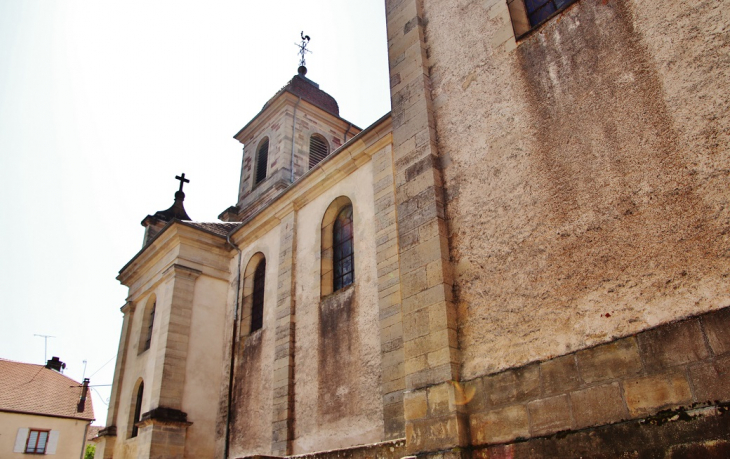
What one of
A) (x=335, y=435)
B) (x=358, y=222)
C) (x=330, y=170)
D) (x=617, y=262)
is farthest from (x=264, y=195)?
(x=617, y=262)

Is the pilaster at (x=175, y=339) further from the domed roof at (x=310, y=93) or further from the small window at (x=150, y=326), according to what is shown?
the domed roof at (x=310, y=93)

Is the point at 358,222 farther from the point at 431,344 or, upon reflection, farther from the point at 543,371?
the point at 543,371

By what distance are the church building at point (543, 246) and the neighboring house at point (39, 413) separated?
66.7ft

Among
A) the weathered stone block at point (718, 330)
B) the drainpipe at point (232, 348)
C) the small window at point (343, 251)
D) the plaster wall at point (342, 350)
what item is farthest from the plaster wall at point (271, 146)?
the weathered stone block at point (718, 330)

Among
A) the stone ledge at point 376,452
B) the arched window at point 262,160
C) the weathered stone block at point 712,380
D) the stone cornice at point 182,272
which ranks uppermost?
the arched window at point 262,160

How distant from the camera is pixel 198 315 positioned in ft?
43.1

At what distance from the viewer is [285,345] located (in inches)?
411

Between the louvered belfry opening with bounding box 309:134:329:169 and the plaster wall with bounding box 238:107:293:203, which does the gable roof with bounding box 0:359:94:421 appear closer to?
the plaster wall with bounding box 238:107:293:203

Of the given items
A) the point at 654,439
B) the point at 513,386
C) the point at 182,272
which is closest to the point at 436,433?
the point at 513,386

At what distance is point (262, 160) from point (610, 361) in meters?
17.6

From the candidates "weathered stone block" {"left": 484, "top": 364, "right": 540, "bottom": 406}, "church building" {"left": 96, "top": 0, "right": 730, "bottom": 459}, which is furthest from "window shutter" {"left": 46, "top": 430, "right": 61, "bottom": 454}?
"weathered stone block" {"left": 484, "top": 364, "right": 540, "bottom": 406}

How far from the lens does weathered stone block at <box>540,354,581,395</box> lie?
442 centimetres

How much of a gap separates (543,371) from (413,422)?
4.44ft

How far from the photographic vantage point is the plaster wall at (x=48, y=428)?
2370 cm
